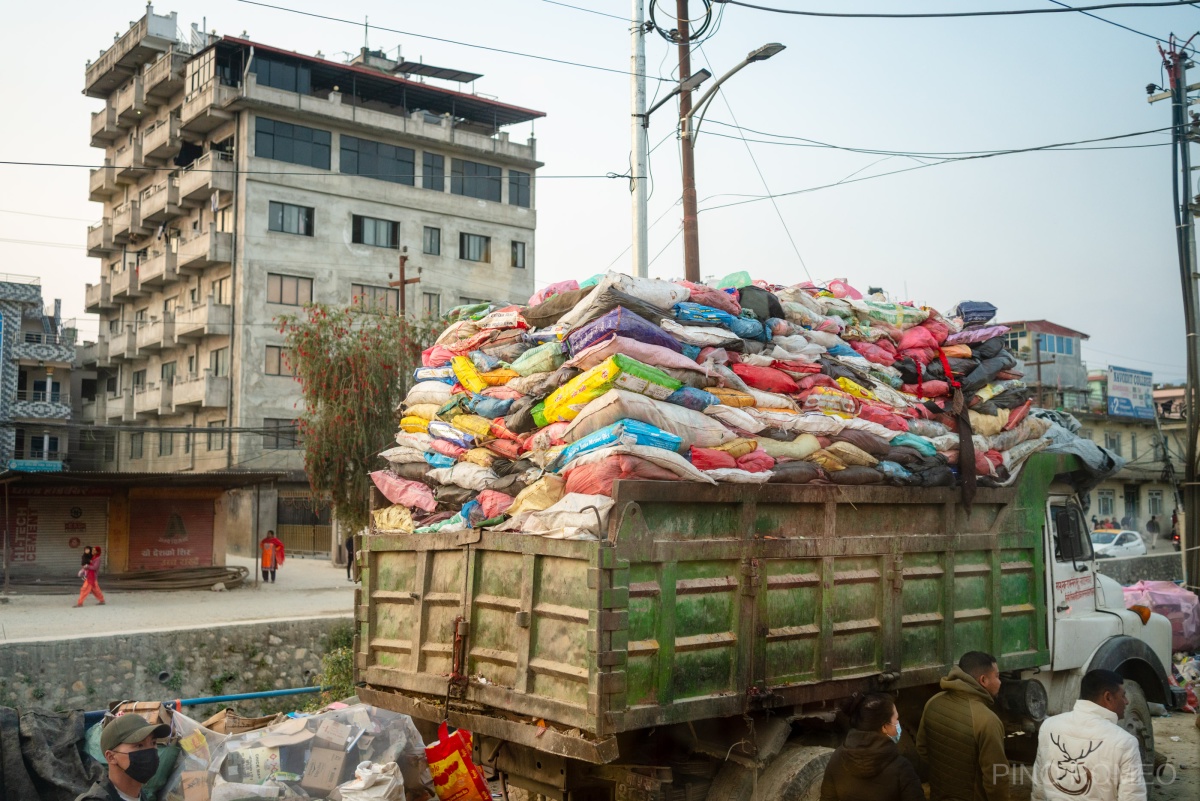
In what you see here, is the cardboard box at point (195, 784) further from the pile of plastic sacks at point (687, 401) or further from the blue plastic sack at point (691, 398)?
the blue plastic sack at point (691, 398)

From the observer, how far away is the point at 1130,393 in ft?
176

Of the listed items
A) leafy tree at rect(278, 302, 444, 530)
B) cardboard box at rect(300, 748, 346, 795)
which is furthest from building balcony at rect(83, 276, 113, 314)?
cardboard box at rect(300, 748, 346, 795)

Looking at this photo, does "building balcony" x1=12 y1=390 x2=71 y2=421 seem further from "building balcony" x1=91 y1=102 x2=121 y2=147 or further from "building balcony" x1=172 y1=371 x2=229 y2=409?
"building balcony" x1=91 y1=102 x2=121 y2=147

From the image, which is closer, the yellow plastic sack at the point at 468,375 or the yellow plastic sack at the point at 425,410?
the yellow plastic sack at the point at 468,375

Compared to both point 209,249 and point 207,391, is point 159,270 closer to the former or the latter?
point 209,249

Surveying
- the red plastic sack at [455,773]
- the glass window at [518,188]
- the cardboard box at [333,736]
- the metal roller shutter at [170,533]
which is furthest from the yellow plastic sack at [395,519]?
the glass window at [518,188]

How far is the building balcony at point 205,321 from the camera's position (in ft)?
132

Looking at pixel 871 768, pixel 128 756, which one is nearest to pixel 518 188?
pixel 128 756

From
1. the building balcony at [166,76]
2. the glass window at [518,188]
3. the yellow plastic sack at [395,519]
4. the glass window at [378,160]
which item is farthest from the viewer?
the glass window at [518,188]

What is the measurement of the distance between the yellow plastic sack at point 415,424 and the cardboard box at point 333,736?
2.13m

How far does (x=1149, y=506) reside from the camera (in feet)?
182

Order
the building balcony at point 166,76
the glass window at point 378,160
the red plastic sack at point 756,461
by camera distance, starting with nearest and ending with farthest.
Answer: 1. the red plastic sack at point 756,461
2. the glass window at point 378,160
3. the building balcony at point 166,76

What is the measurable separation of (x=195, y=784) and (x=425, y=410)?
298cm

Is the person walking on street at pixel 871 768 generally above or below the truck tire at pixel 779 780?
above
